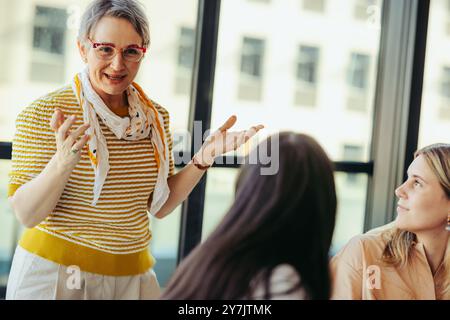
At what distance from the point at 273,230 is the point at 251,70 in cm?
158

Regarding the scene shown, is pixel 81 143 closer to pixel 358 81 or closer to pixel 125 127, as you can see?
pixel 125 127

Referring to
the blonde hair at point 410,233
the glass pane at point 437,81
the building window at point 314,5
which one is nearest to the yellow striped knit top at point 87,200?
the blonde hair at point 410,233

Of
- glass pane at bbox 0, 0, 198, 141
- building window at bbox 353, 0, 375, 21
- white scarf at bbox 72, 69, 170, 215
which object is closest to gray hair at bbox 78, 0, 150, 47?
white scarf at bbox 72, 69, 170, 215

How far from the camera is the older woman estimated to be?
1678mm

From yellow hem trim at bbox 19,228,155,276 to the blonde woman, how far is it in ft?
2.08

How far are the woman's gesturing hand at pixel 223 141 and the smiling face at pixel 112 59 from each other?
0.29 meters

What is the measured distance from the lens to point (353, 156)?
10.6ft

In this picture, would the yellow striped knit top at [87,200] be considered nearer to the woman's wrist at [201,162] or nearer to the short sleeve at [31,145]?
the short sleeve at [31,145]

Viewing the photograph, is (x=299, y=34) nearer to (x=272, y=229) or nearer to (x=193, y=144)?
(x=193, y=144)

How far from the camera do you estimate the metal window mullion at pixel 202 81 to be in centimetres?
271

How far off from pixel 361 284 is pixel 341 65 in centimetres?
145

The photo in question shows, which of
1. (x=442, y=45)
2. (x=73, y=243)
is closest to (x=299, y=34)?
(x=442, y=45)

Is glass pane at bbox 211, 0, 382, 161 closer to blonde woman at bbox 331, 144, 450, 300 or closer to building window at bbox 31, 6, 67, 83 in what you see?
building window at bbox 31, 6, 67, 83

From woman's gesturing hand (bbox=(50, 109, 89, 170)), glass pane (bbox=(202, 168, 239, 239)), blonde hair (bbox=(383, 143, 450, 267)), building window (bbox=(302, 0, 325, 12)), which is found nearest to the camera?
woman's gesturing hand (bbox=(50, 109, 89, 170))
